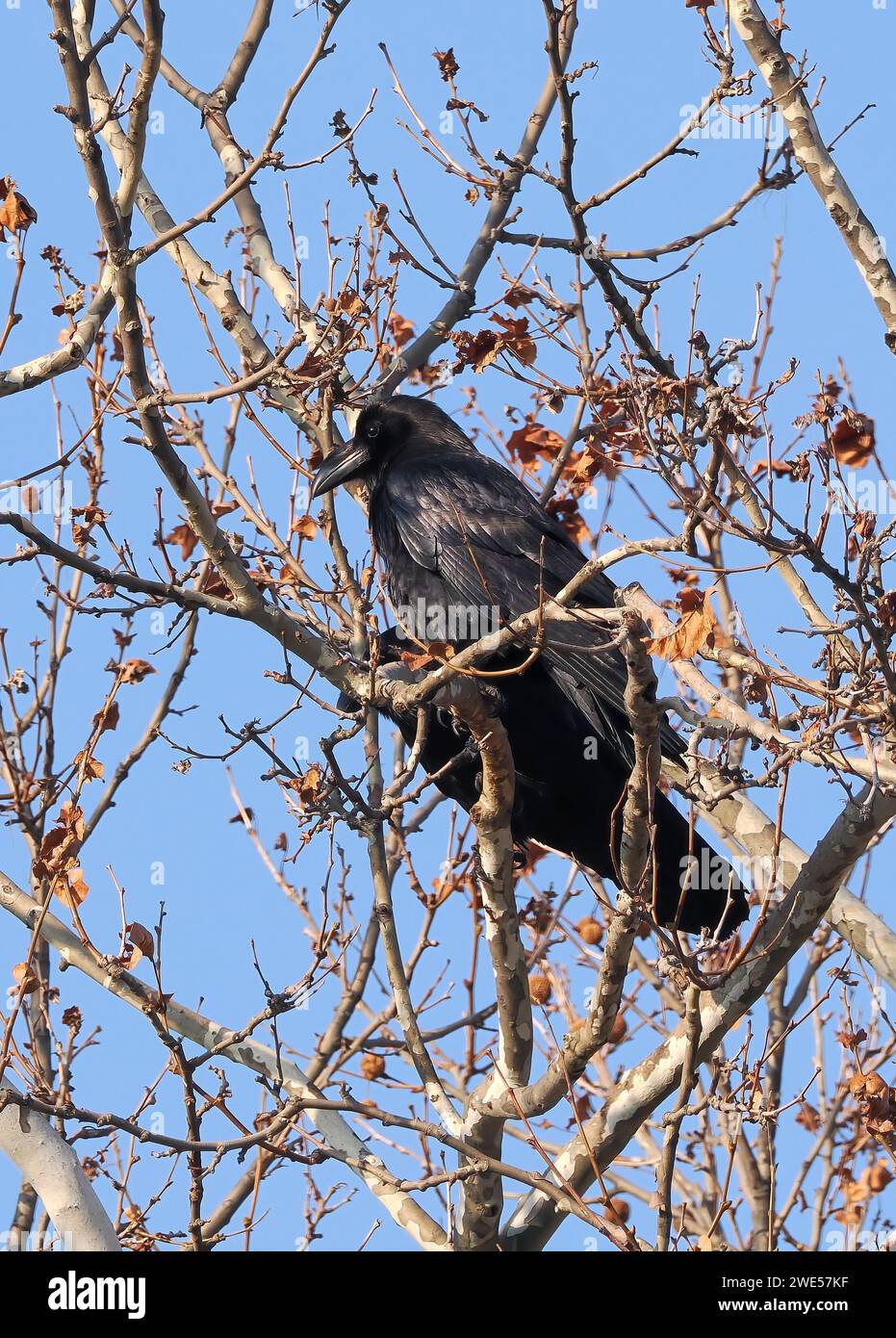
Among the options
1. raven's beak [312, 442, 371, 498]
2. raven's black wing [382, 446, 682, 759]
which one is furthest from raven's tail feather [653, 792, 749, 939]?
raven's beak [312, 442, 371, 498]

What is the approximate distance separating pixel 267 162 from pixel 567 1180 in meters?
3.91

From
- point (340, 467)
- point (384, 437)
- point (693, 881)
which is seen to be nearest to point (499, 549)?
point (340, 467)

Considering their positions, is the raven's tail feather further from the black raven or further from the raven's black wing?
the raven's black wing

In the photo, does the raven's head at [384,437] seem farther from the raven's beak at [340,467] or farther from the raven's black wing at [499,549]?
the raven's black wing at [499,549]

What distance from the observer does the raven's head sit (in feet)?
27.0

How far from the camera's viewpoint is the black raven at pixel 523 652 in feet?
23.4

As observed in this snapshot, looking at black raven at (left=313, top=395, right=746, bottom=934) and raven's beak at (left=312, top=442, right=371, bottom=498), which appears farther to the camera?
raven's beak at (left=312, top=442, right=371, bottom=498)

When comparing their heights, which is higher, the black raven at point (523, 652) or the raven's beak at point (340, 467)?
the raven's beak at point (340, 467)

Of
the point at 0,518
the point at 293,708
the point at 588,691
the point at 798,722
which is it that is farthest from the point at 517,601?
the point at 0,518

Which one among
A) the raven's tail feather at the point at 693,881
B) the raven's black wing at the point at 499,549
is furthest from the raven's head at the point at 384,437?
the raven's tail feather at the point at 693,881

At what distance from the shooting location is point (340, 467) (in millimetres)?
8203

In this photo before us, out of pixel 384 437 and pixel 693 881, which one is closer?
pixel 693 881

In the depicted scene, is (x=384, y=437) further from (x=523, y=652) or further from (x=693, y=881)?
(x=693, y=881)

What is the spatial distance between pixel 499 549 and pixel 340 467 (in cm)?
97
